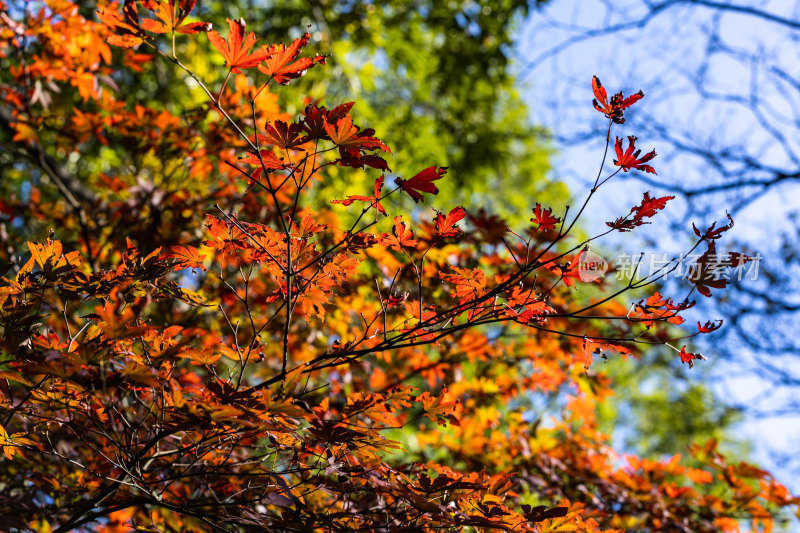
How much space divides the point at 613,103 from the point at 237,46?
0.76m

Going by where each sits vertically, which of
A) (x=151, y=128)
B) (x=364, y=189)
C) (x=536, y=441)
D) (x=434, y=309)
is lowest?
(x=434, y=309)

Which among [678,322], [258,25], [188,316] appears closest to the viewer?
[678,322]

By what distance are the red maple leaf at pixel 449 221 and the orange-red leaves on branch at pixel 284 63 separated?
413 mm

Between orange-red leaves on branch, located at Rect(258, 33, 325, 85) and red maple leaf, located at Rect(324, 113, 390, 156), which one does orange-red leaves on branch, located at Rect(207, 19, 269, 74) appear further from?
red maple leaf, located at Rect(324, 113, 390, 156)

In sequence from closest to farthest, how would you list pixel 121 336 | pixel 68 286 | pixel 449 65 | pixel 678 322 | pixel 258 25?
pixel 121 336 < pixel 68 286 < pixel 678 322 < pixel 258 25 < pixel 449 65

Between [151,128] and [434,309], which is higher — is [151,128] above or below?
above

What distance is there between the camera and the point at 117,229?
2.61 meters

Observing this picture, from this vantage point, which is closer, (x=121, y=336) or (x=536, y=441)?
(x=121, y=336)

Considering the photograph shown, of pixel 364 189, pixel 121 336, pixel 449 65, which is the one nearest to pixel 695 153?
pixel 449 65

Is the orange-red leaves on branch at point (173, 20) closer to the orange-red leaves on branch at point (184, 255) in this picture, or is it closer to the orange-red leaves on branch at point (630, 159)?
the orange-red leaves on branch at point (184, 255)

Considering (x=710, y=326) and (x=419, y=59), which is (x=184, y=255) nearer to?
(x=710, y=326)

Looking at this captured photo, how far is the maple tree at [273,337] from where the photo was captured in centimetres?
107

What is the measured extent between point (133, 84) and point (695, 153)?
5.01 m

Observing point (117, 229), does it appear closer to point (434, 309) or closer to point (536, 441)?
point (434, 309)
